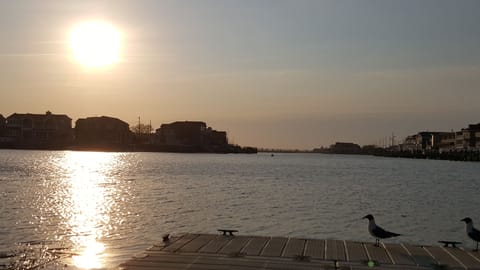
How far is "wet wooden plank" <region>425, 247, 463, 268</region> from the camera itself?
1545cm

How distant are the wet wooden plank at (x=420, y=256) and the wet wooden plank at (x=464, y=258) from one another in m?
0.77

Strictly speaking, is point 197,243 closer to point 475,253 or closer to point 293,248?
point 293,248

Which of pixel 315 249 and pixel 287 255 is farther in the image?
pixel 315 249

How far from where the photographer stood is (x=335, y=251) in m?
16.6

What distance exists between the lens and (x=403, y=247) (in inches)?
696

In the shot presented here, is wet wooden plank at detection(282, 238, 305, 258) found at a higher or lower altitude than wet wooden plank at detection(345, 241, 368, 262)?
higher

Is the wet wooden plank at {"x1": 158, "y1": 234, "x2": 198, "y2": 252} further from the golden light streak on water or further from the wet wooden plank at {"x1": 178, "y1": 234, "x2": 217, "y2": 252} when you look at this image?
the golden light streak on water

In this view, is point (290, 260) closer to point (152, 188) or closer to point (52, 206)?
point (52, 206)

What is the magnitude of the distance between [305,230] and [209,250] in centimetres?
1205

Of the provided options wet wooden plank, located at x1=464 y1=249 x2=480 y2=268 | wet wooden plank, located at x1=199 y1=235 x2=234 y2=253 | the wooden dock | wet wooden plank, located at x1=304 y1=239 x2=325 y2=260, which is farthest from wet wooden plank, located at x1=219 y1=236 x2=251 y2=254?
wet wooden plank, located at x1=464 y1=249 x2=480 y2=268

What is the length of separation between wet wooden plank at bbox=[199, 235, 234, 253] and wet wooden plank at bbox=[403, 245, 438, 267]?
5.47 meters

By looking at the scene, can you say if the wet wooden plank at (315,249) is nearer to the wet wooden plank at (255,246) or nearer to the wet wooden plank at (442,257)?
the wet wooden plank at (255,246)

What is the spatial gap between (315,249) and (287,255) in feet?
4.52

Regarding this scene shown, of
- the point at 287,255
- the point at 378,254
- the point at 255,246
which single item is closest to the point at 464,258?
the point at 378,254
